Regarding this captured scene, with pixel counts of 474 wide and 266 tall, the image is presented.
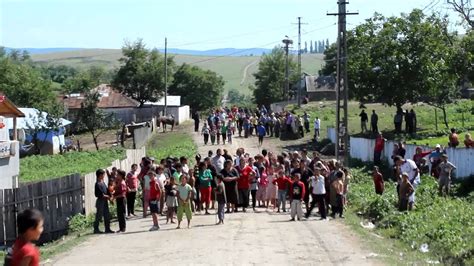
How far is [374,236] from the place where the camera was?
19.7 m

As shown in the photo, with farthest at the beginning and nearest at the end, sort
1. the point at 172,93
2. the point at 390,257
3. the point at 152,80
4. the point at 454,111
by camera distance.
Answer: the point at 172,93 → the point at 152,80 → the point at 454,111 → the point at 390,257

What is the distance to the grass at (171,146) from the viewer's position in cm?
3956

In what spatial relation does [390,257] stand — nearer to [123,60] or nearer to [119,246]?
[119,246]

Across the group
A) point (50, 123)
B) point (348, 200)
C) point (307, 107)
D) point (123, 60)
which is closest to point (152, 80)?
point (123, 60)

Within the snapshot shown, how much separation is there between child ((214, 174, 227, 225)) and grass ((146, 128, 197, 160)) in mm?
13803

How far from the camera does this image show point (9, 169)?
32188 millimetres

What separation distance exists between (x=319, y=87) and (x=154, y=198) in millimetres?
74768

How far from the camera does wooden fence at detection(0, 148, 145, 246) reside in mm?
23031

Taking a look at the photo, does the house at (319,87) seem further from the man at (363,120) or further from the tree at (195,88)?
the man at (363,120)

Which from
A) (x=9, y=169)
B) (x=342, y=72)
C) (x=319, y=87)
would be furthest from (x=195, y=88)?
(x=9, y=169)

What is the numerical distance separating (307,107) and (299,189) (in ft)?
159

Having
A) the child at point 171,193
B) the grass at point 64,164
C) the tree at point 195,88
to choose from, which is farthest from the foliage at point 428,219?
the tree at point 195,88

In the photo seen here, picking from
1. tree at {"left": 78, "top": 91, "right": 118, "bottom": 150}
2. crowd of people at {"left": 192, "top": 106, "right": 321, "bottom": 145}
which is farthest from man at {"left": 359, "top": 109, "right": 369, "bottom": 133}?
tree at {"left": 78, "top": 91, "right": 118, "bottom": 150}

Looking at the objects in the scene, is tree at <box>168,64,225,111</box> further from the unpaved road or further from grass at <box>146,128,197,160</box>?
the unpaved road
